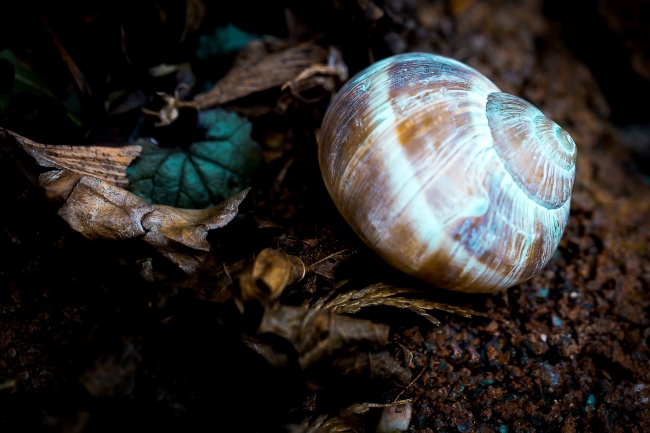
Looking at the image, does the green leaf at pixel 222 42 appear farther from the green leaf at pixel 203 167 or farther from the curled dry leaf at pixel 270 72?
the green leaf at pixel 203 167

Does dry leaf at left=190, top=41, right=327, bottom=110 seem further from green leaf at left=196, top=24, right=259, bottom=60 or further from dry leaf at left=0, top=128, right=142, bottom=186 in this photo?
dry leaf at left=0, top=128, right=142, bottom=186

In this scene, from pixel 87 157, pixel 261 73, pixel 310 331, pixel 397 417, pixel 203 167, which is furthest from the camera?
pixel 261 73

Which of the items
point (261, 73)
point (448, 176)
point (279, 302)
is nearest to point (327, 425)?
point (279, 302)

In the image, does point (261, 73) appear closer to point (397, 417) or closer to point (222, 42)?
point (222, 42)

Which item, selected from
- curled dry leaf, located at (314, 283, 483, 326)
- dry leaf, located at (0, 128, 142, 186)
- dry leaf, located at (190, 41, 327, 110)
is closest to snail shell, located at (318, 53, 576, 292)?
curled dry leaf, located at (314, 283, 483, 326)

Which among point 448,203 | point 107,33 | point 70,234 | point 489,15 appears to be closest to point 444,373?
point 448,203

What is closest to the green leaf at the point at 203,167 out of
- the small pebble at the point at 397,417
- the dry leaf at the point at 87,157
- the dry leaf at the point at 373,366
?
the dry leaf at the point at 87,157
